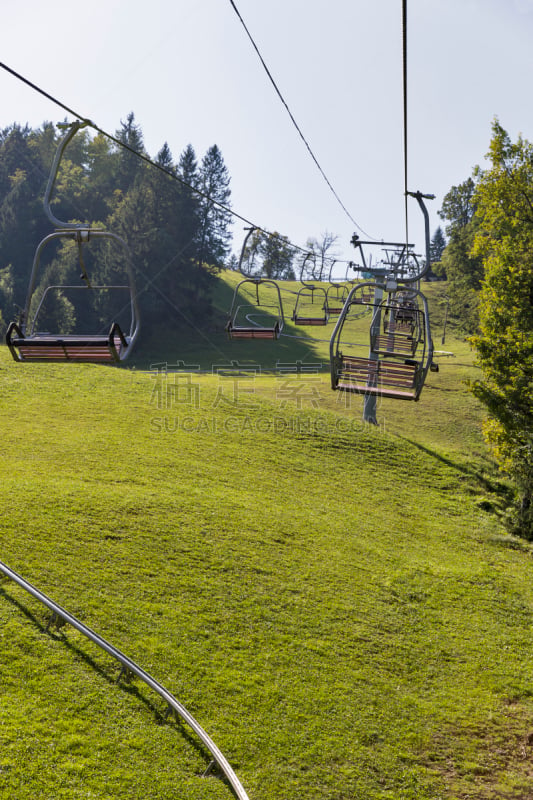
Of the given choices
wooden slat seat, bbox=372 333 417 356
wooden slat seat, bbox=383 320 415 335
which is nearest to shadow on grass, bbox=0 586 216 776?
wooden slat seat, bbox=372 333 417 356

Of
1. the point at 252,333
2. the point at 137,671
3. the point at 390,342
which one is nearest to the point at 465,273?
the point at 390,342

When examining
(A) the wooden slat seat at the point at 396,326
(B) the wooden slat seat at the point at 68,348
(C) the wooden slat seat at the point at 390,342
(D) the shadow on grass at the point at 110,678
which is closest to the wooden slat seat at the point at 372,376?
(C) the wooden slat seat at the point at 390,342

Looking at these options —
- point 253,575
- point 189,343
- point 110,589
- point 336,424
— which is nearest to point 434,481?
point 336,424

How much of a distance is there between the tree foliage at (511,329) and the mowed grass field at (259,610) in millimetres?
2637

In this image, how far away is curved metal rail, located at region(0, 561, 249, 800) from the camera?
1035cm

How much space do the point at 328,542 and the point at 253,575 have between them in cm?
396

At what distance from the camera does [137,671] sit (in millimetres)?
12219

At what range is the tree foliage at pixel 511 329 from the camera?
2441 cm

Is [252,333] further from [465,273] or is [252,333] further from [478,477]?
[465,273]

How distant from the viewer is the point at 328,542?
2030cm

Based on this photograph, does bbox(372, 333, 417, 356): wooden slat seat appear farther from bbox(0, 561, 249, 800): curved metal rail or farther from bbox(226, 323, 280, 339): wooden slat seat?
bbox(0, 561, 249, 800): curved metal rail

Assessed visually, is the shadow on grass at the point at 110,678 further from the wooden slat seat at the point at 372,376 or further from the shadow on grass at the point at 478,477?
the shadow on grass at the point at 478,477

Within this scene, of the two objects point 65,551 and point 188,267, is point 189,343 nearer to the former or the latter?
point 188,267

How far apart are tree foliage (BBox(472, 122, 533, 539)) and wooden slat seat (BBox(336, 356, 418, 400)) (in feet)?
45.1
